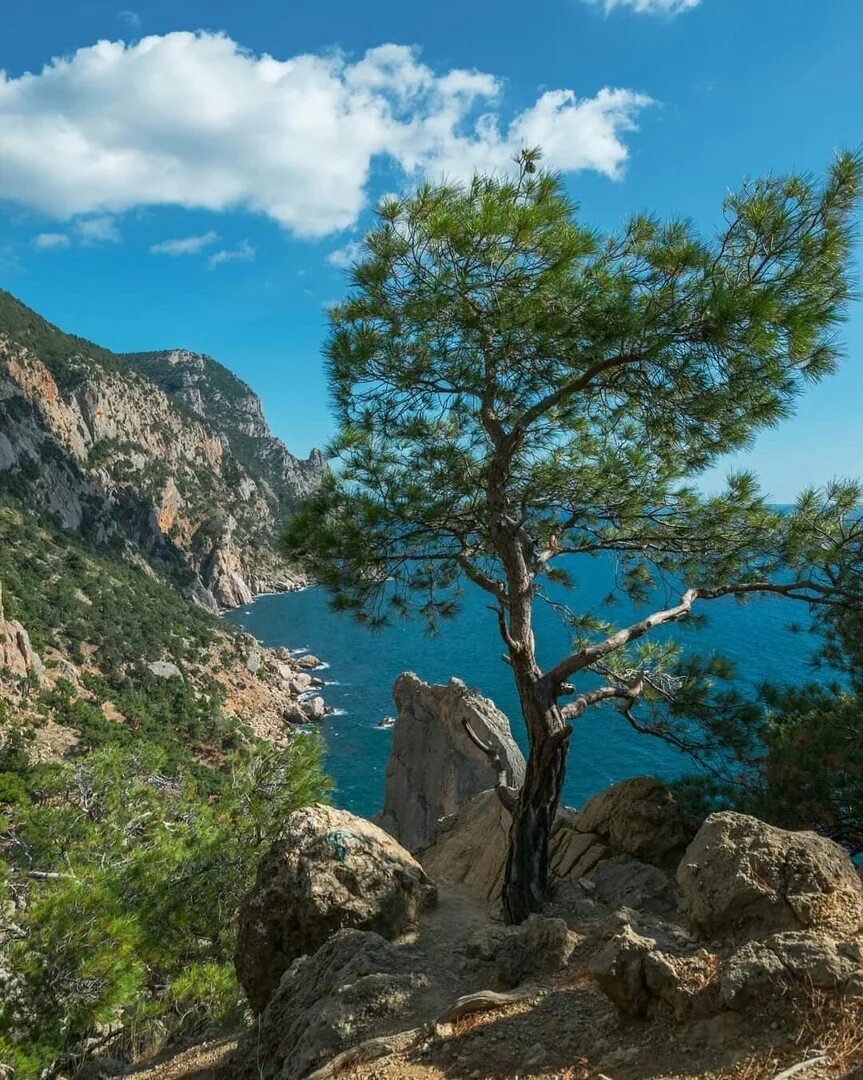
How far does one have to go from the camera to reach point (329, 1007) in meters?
3.62

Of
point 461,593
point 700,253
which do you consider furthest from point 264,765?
point 700,253

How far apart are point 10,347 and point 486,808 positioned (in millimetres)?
78665

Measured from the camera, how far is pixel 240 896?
776cm

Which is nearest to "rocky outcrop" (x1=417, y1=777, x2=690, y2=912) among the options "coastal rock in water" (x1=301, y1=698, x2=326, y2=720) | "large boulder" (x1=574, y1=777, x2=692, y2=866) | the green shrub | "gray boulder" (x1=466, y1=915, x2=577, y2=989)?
"large boulder" (x1=574, y1=777, x2=692, y2=866)

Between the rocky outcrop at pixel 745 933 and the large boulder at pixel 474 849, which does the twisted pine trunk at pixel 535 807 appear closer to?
the large boulder at pixel 474 849

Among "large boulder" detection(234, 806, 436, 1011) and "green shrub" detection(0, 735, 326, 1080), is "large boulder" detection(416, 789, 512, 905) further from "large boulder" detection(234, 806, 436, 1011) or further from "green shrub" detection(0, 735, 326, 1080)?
"green shrub" detection(0, 735, 326, 1080)

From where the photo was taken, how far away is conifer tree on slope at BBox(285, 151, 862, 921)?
4.52 meters

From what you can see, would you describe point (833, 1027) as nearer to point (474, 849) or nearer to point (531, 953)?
point (531, 953)

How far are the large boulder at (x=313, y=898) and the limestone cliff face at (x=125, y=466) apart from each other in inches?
1980

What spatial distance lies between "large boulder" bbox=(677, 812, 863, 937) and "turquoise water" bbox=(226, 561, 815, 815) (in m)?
10.8

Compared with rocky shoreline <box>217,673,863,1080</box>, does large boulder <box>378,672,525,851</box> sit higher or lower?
higher

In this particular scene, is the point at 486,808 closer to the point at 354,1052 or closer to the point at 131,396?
the point at 354,1052

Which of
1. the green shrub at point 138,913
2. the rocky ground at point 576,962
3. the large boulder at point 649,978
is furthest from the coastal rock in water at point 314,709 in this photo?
the large boulder at point 649,978

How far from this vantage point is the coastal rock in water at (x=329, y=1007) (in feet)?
11.2
